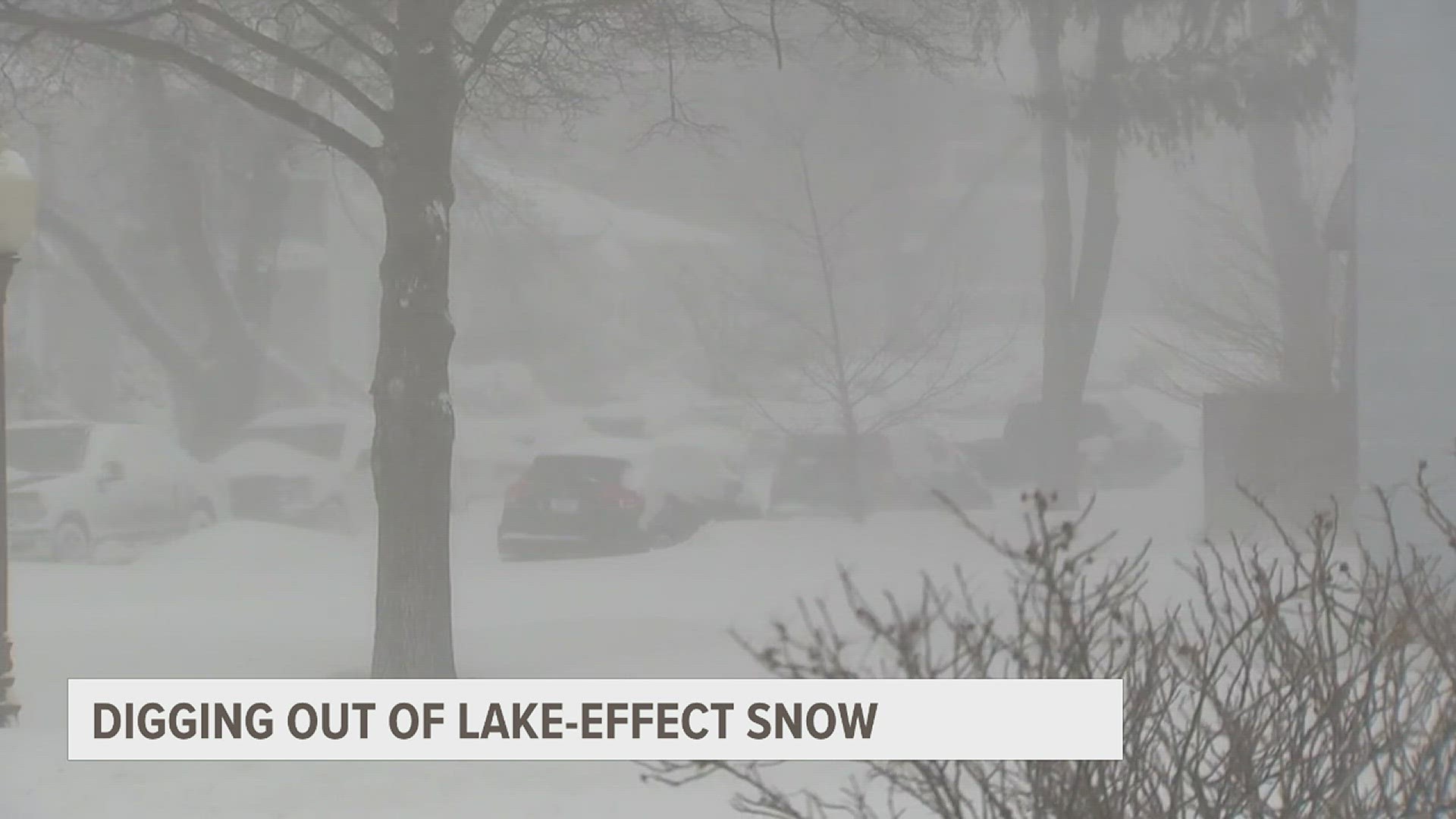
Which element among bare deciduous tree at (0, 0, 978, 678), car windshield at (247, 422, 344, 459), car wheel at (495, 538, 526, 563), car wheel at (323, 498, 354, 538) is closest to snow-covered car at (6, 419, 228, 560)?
car wheel at (323, 498, 354, 538)

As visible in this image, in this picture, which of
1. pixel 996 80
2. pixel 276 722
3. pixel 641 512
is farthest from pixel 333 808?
pixel 996 80

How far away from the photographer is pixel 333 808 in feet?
20.8

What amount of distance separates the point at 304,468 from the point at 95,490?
3.00 metres

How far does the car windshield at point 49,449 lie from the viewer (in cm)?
1609

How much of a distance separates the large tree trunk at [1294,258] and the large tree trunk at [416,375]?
10.2m

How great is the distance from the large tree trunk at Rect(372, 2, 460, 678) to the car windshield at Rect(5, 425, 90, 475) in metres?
8.88

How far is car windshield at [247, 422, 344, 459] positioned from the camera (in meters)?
18.8

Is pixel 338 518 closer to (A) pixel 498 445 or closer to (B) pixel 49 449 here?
(A) pixel 498 445

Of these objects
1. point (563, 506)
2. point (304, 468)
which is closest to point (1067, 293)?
point (563, 506)

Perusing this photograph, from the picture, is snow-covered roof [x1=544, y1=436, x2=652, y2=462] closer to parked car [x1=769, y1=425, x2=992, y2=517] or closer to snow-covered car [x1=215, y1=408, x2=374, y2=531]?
parked car [x1=769, y1=425, x2=992, y2=517]

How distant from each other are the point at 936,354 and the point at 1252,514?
515 centimetres

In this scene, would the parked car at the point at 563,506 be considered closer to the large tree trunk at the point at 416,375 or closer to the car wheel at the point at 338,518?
the car wheel at the point at 338,518

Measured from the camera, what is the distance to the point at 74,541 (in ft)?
51.6

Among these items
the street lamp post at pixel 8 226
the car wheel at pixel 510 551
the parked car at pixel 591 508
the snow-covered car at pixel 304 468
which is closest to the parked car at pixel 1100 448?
the parked car at pixel 591 508
